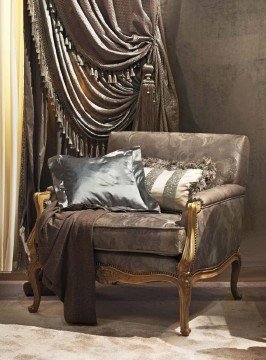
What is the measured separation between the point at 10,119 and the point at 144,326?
1632 millimetres

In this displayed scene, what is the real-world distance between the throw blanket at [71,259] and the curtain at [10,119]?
92 cm

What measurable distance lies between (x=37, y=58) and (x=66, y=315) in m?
1.69

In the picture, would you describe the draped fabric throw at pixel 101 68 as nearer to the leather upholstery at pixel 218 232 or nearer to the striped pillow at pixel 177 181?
the striped pillow at pixel 177 181

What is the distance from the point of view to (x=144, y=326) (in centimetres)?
336

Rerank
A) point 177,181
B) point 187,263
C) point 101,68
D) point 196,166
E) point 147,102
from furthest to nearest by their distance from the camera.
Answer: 1. point 101,68
2. point 147,102
3. point 196,166
4. point 177,181
5. point 187,263

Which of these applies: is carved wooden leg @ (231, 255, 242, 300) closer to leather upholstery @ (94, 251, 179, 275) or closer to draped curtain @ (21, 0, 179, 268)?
leather upholstery @ (94, 251, 179, 275)

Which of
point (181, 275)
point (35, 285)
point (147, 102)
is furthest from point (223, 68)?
point (35, 285)

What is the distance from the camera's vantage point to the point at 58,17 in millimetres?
4375

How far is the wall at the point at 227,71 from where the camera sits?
4.38 meters

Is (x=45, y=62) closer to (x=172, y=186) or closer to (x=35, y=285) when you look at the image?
(x=172, y=186)

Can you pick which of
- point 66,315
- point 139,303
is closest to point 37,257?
point 66,315

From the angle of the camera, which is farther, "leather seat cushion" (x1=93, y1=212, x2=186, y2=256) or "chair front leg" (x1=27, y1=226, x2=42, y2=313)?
"chair front leg" (x1=27, y1=226, x2=42, y2=313)

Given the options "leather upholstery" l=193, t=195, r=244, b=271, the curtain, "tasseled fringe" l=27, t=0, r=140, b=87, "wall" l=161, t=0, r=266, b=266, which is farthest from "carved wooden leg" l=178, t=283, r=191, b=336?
"tasseled fringe" l=27, t=0, r=140, b=87

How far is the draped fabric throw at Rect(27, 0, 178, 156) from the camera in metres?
4.34
